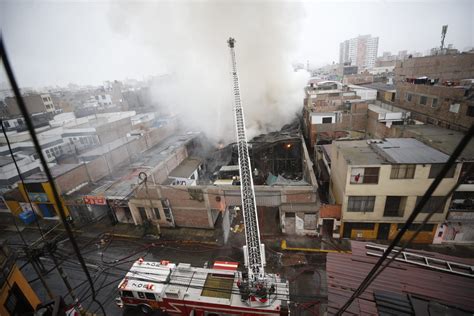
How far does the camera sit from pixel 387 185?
12617 mm

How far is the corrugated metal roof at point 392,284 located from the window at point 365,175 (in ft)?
19.2

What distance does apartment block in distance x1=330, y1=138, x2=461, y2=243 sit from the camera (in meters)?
12.1

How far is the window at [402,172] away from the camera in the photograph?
1202 centimetres

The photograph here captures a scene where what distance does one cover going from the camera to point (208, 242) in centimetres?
1543

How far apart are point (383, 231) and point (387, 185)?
3.51 m

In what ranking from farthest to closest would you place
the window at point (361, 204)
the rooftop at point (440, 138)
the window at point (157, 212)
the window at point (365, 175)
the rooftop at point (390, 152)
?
1. the window at point (157, 212)
2. the window at point (361, 204)
3. the rooftop at point (440, 138)
4. the window at point (365, 175)
5. the rooftop at point (390, 152)

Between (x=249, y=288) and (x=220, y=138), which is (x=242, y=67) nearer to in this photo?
(x=220, y=138)

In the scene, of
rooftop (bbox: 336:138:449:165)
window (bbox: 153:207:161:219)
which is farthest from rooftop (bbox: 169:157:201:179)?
rooftop (bbox: 336:138:449:165)

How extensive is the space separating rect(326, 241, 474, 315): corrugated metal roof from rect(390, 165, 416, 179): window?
6368 mm

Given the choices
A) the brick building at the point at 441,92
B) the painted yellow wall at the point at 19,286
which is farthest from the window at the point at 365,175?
the painted yellow wall at the point at 19,286

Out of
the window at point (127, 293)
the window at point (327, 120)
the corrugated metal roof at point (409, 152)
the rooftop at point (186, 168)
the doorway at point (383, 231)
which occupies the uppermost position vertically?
the corrugated metal roof at point (409, 152)

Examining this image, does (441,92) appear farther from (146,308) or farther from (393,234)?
(146,308)

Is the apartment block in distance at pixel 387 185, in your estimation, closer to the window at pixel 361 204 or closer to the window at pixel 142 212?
the window at pixel 361 204

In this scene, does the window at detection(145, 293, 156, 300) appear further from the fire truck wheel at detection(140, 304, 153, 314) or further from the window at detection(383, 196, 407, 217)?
the window at detection(383, 196, 407, 217)
